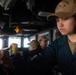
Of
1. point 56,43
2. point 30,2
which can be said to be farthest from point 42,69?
point 30,2

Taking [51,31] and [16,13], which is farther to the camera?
[51,31]

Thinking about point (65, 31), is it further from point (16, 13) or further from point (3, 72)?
point (16, 13)

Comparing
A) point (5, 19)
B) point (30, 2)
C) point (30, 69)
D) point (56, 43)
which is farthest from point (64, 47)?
point (5, 19)

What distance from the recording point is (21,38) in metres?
13.8

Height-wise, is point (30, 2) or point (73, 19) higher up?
point (30, 2)

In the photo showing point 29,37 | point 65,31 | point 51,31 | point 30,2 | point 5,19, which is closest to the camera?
point 65,31

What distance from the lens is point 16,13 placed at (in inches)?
222

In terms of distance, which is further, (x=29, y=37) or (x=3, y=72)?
(x=29, y=37)

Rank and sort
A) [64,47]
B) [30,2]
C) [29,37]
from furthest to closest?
1. [29,37]
2. [30,2]
3. [64,47]

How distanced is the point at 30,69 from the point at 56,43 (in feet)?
1.00

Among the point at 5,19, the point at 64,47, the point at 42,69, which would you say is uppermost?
the point at 5,19

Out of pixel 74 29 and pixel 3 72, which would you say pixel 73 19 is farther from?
pixel 3 72

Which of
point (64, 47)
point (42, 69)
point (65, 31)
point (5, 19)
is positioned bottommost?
point (42, 69)

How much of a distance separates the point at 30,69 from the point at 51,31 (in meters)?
5.96
